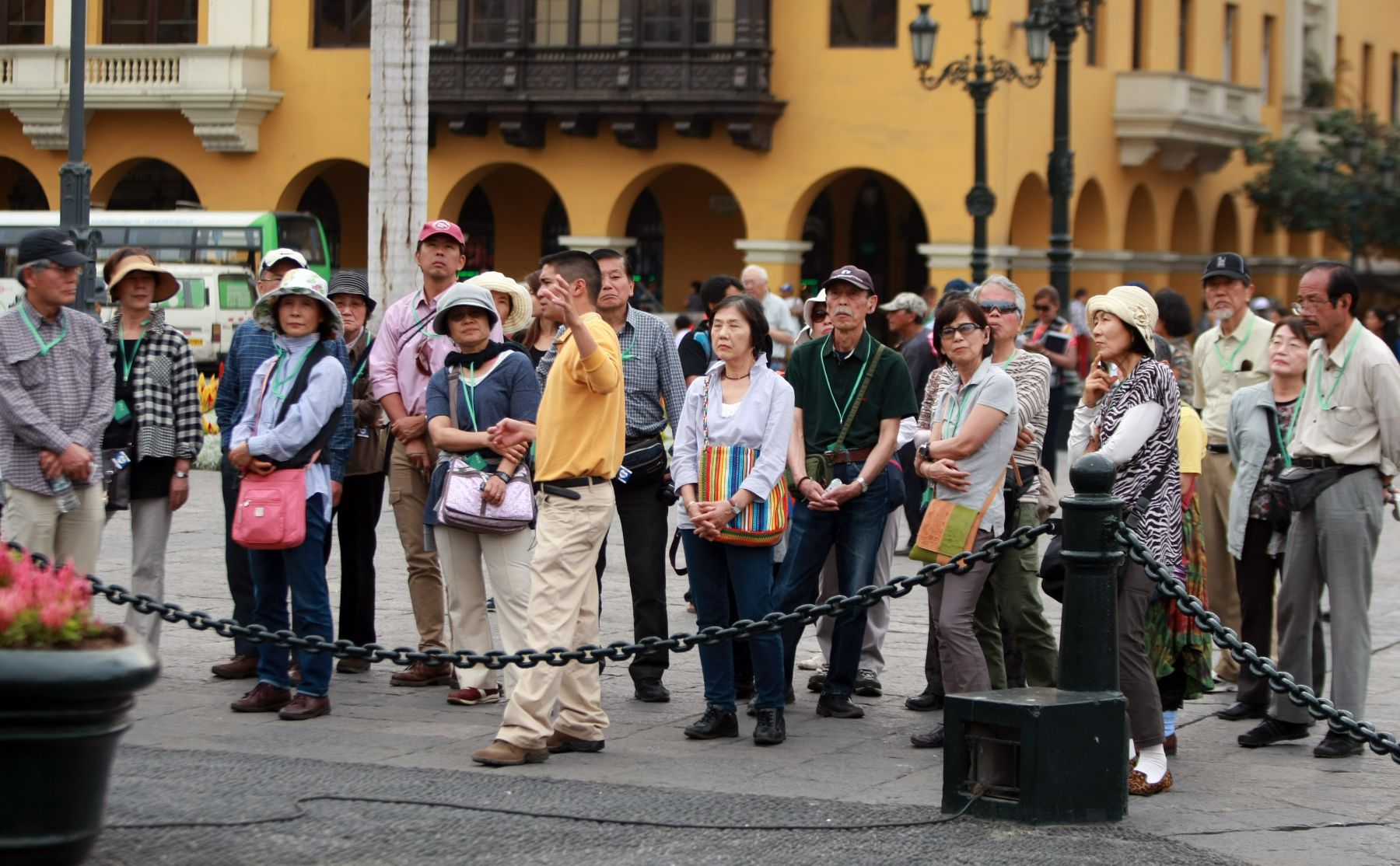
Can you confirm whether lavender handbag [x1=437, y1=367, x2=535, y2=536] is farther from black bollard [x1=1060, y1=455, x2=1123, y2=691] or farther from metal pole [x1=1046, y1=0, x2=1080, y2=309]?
metal pole [x1=1046, y1=0, x2=1080, y2=309]

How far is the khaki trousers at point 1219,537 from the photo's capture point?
9.73m

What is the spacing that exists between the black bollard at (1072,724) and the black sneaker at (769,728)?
131 cm

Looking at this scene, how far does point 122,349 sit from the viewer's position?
A: 28.2 ft

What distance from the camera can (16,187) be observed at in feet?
135

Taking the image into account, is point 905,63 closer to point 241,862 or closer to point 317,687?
point 317,687

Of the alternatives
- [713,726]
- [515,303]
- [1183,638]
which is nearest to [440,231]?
[515,303]

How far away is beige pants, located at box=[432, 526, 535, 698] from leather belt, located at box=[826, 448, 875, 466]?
1327 millimetres

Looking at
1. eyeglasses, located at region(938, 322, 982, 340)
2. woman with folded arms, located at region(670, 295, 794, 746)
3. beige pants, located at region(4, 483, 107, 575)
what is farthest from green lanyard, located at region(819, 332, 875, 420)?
beige pants, located at region(4, 483, 107, 575)

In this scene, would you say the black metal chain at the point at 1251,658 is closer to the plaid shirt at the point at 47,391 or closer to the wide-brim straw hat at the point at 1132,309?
the wide-brim straw hat at the point at 1132,309

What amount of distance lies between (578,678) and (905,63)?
88.1 feet

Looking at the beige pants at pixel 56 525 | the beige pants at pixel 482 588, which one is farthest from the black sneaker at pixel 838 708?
the beige pants at pixel 56 525

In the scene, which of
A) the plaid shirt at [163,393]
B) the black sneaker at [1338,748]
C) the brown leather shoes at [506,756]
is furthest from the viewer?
the plaid shirt at [163,393]

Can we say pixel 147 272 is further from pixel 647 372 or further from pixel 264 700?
pixel 647 372

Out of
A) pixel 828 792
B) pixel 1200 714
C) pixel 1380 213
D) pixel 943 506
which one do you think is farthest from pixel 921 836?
pixel 1380 213
